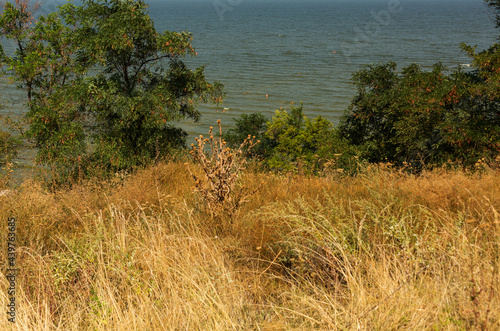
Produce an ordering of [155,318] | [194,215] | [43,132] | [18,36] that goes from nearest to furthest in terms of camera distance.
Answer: [155,318]
[194,215]
[43,132]
[18,36]

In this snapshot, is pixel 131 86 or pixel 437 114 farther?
pixel 131 86

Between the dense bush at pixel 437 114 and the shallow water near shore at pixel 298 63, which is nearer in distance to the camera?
the dense bush at pixel 437 114

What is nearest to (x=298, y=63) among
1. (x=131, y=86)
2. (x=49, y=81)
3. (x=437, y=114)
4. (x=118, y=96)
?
(x=49, y=81)

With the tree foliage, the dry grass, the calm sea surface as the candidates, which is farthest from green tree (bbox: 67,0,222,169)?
the calm sea surface

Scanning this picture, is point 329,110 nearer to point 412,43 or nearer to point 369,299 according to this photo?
point 369,299

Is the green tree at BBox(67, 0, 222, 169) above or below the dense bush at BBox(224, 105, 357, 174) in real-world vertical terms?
above

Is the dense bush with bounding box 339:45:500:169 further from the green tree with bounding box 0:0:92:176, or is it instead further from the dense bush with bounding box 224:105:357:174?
the green tree with bounding box 0:0:92:176

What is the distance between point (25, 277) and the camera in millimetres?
3701

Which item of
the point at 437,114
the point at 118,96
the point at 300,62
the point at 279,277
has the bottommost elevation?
the point at 279,277

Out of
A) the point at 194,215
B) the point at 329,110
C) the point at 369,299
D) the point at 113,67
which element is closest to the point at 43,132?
the point at 113,67

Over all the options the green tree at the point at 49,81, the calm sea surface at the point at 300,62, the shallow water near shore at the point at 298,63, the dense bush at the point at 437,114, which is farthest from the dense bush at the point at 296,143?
the shallow water near shore at the point at 298,63

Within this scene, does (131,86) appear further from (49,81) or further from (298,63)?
(298,63)

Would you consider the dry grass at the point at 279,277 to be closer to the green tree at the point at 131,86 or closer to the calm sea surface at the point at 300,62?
the green tree at the point at 131,86

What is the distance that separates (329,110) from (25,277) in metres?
27.6
